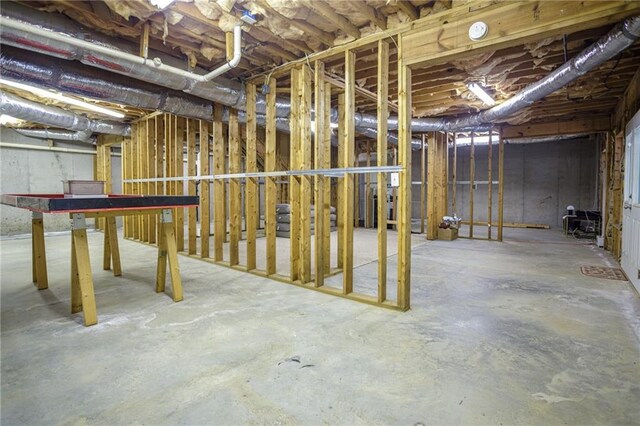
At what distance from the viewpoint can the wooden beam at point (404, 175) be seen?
2.98 m

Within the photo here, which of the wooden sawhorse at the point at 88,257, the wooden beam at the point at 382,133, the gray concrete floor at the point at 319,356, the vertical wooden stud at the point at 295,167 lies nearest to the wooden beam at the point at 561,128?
the gray concrete floor at the point at 319,356

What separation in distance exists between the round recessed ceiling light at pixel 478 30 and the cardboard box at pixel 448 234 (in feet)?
18.0

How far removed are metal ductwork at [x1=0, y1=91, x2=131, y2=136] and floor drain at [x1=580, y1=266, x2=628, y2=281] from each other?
841 cm

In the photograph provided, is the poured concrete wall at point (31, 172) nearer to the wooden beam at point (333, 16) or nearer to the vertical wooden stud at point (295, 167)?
the vertical wooden stud at point (295, 167)

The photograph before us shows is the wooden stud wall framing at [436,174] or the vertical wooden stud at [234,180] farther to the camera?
the wooden stud wall framing at [436,174]

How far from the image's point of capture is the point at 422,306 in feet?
10.3

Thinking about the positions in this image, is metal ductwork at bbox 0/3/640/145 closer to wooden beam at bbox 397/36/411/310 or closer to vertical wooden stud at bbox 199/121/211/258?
vertical wooden stud at bbox 199/121/211/258

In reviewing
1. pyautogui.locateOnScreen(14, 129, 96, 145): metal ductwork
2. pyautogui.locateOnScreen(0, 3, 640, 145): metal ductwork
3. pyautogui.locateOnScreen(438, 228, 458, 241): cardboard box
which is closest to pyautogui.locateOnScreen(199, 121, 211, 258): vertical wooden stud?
pyautogui.locateOnScreen(0, 3, 640, 145): metal ductwork

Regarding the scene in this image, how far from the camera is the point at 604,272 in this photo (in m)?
4.42

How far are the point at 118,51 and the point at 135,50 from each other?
368 millimetres

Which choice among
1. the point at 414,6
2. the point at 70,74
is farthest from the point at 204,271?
the point at 414,6

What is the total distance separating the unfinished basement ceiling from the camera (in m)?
2.80

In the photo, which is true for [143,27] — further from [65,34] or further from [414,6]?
[414,6]

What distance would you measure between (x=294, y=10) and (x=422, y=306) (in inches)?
112
